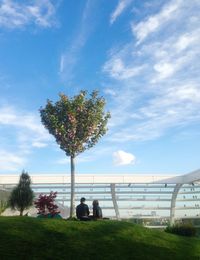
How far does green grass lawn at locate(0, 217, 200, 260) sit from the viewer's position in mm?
14648

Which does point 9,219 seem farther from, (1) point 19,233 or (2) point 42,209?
(2) point 42,209

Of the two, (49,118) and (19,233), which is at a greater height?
(49,118)

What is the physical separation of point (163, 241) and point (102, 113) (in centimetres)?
1740

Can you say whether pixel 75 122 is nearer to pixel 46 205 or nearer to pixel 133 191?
pixel 46 205

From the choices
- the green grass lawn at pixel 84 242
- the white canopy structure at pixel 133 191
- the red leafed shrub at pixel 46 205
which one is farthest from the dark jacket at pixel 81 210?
the white canopy structure at pixel 133 191

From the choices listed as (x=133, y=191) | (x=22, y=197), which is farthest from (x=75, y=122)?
(x=133, y=191)

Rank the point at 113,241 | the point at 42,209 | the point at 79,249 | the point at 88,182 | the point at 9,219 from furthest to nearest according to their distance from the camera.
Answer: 1. the point at 88,182
2. the point at 42,209
3. the point at 9,219
4. the point at 113,241
5. the point at 79,249

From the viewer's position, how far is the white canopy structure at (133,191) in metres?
49.2

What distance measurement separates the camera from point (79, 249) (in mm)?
15289

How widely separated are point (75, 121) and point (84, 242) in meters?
17.6

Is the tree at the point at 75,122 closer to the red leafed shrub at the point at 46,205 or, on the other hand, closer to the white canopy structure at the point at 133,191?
the red leafed shrub at the point at 46,205

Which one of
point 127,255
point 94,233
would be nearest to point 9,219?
point 94,233

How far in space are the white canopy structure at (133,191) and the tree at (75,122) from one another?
51.0ft

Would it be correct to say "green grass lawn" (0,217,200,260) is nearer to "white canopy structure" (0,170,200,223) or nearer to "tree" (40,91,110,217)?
"tree" (40,91,110,217)
